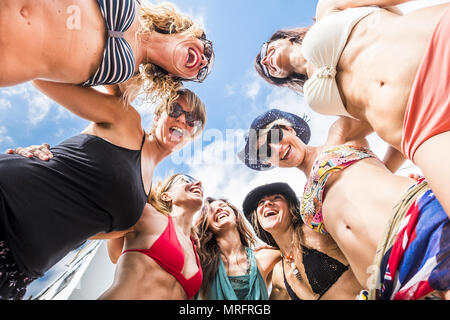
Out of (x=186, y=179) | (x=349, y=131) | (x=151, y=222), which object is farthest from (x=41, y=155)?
(x=349, y=131)

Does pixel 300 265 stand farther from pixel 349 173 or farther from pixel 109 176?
pixel 109 176

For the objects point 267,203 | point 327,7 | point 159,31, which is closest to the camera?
point 327,7

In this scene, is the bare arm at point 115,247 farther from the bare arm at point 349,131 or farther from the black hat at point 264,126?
the bare arm at point 349,131

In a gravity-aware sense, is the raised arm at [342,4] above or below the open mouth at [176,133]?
above

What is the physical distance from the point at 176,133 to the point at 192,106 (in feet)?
0.65

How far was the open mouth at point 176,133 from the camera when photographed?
5.04 feet

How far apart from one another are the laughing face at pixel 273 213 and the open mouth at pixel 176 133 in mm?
717

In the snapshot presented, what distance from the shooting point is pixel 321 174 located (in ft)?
3.88

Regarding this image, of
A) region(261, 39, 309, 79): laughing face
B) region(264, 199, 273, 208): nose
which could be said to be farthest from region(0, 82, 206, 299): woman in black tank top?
region(261, 39, 309, 79): laughing face

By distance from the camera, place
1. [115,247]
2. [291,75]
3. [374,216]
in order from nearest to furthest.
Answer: [374,216], [115,247], [291,75]

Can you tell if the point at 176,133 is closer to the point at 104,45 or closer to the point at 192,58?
the point at 192,58

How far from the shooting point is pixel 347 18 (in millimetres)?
979

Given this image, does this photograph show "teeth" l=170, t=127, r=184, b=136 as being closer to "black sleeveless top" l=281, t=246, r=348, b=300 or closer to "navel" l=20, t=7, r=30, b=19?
"navel" l=20, t=7, r=30, b=19

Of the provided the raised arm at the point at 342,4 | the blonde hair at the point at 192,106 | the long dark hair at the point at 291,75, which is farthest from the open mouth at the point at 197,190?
the raised arm at the point at 342,4
